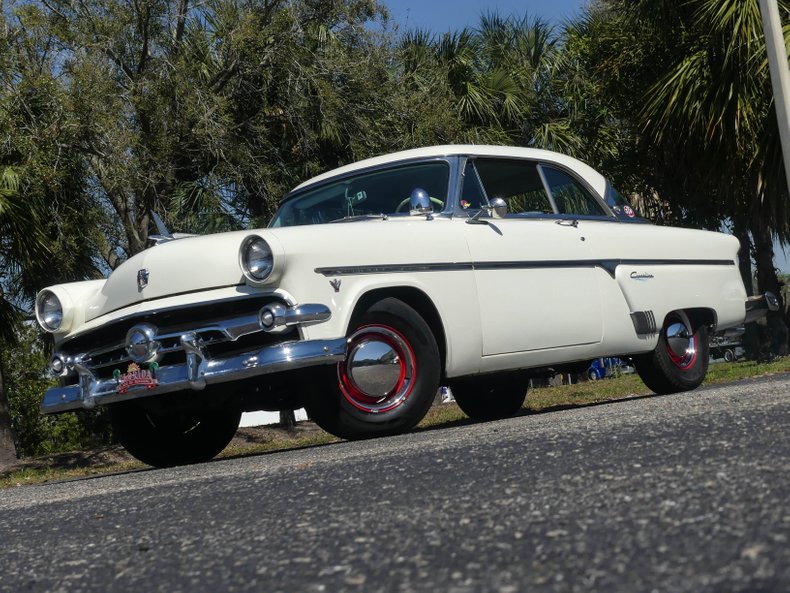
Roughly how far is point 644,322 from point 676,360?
1.75 feet

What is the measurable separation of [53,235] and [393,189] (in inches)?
280

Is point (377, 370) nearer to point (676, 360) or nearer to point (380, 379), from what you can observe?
point (380, 379)

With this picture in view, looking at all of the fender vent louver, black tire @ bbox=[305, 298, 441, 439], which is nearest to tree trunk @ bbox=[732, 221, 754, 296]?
the fender vent louver

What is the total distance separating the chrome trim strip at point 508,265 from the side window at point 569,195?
1.32 feet

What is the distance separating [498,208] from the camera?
550 cm

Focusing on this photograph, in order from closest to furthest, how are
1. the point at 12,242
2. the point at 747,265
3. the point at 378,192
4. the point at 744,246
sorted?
the point at 378,192
the point at 12,242
the point at 744,246
the point at 747,265

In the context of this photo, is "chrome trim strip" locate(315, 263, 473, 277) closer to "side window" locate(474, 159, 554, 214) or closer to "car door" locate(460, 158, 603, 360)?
"car door" locate(460, 158, 603, 360)

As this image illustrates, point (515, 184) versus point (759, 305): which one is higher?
point (515, 184)

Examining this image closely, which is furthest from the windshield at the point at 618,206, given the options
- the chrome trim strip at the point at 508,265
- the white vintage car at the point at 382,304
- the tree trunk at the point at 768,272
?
the tree trunk at the point at 768,272

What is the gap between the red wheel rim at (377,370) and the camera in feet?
16.1

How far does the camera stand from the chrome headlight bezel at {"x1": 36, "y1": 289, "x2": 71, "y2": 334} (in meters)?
5.48

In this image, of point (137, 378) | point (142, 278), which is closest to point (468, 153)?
point (142, 278)

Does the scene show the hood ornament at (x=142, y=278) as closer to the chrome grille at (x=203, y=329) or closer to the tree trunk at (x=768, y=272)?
the chrome grille at (x=203, y=329)

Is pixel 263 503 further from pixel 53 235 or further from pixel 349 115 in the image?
pixel 349 115
